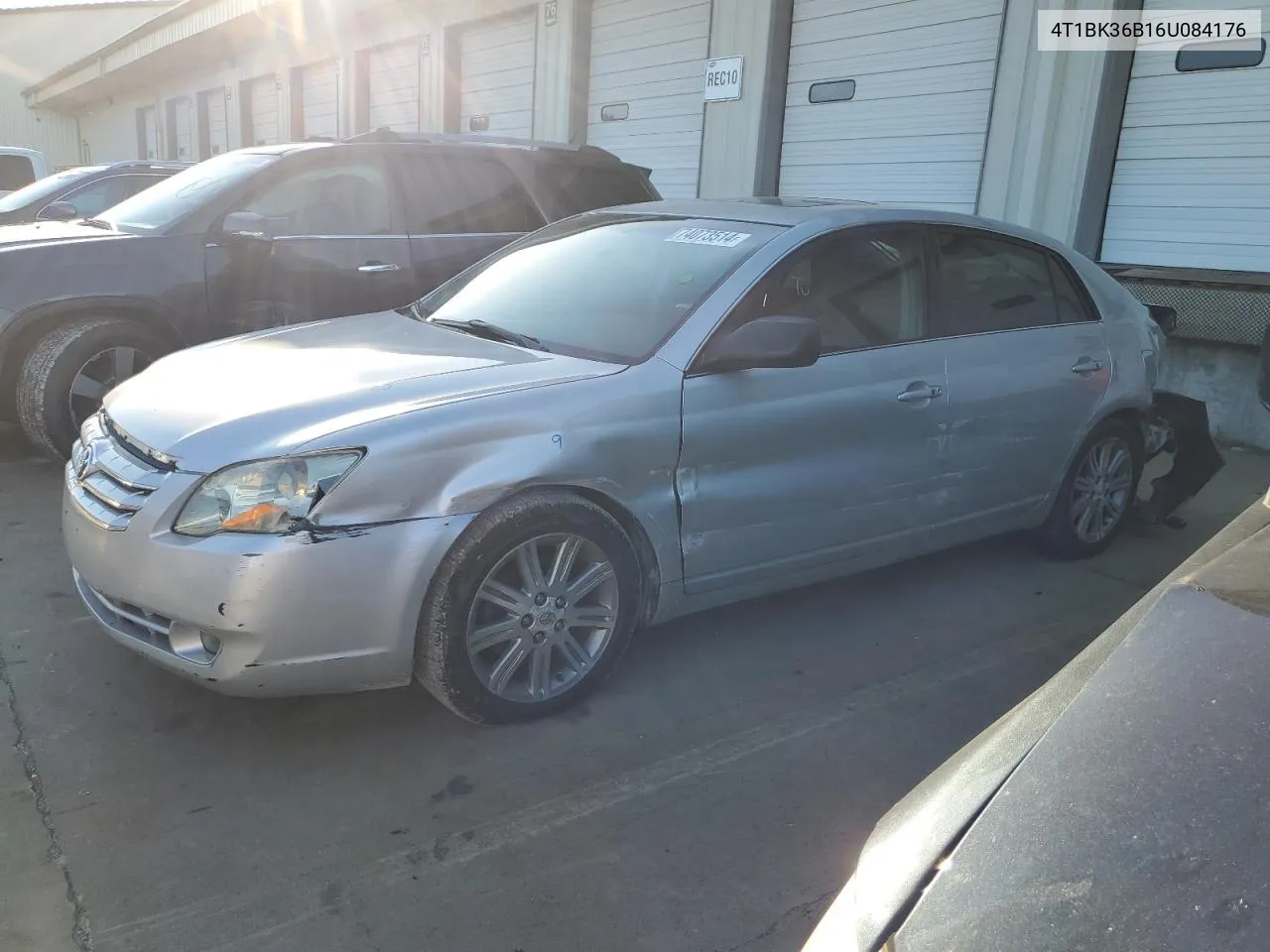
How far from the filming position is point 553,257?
165 inches

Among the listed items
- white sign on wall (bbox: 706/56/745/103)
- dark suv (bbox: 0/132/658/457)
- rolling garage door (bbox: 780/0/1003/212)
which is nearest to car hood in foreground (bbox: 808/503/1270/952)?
dark suv (bbox: 0/132/658/457)

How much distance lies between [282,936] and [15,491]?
13.1ft

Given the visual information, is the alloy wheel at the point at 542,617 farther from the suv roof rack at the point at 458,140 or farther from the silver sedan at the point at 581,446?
the suv roof rack at the point at 458,140

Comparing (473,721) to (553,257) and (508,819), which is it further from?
(553,257)

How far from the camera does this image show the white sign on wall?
33.9ft

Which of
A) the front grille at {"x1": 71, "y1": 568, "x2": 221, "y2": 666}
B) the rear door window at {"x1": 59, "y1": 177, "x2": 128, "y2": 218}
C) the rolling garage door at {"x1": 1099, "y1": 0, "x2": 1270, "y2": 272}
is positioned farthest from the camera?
the rear door window at {"x1": 59, "y1": 177, "x2": 128, "y2": 218}

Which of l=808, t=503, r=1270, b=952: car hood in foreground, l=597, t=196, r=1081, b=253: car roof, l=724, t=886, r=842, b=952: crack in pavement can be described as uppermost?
l=597, t=196, r=1081, b=253: car roof

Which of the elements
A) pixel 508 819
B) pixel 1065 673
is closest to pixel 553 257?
pixel 508 819

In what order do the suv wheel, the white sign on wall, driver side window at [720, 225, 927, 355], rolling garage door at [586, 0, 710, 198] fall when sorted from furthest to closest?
1. rolling garage door at [586, 0, 710, 198]
2. the white sign on wall
3. the suv wheel
4. driver side window at [720, 225, 927, 355]

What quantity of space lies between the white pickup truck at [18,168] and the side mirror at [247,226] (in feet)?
32.9

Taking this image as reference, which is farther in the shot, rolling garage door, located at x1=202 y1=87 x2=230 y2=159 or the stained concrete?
rolling garage door, located at x1=202 y1=87 x2=230 y2=159

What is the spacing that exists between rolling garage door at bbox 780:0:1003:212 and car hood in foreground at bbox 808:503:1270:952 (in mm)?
7831

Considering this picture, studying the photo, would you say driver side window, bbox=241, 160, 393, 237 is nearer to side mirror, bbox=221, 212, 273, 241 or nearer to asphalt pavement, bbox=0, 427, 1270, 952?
side mirror, bbox=221, 212, 273, 241

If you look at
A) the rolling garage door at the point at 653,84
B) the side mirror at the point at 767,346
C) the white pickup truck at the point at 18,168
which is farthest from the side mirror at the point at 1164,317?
the white pickup truck at the point at 18,168
